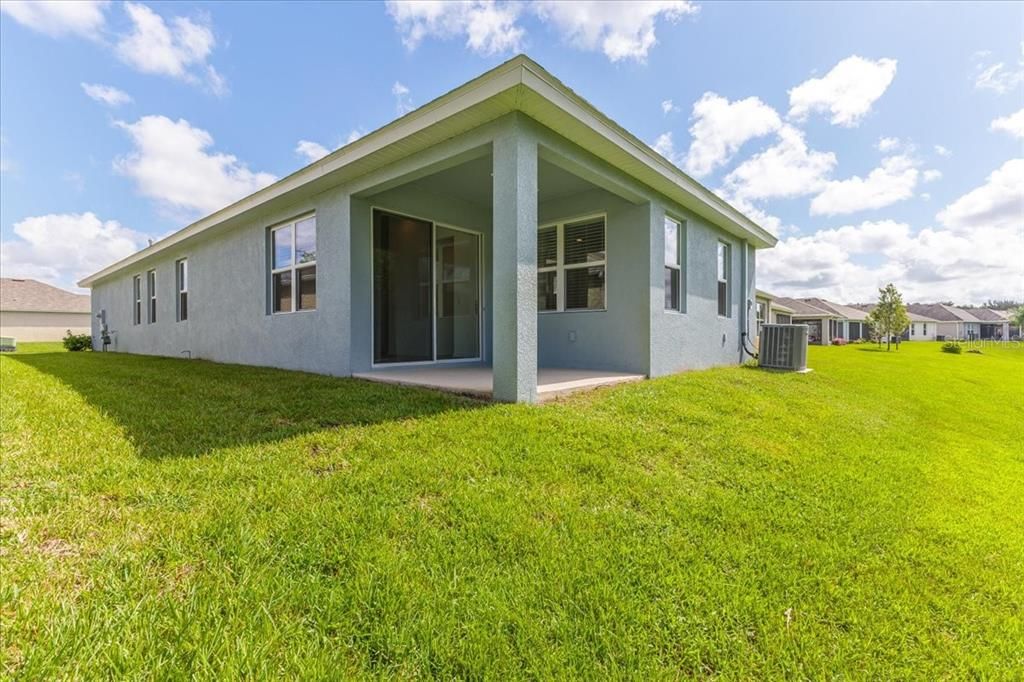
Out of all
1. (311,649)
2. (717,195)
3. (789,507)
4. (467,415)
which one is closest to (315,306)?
(467,415)

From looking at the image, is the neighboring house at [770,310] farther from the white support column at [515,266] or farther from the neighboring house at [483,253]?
the white support column at [515,266]

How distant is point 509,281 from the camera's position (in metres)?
4.49

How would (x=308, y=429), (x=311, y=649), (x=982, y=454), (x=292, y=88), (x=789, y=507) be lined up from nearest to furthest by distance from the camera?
(x=311, y=649) → (x=789, y=507) → (x=308, y=429) → (x=982, y=454) → (x=292, y=88)

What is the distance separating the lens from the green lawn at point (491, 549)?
59.4 inches

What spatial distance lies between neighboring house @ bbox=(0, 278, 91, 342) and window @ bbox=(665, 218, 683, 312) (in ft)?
132

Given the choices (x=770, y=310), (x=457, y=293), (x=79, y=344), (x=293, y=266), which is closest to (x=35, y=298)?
(x=79, y=344)

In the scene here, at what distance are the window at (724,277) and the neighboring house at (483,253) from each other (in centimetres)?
5

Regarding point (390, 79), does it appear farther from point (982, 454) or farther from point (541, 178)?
point (982, 454)

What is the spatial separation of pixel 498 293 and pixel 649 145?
10.5 ft

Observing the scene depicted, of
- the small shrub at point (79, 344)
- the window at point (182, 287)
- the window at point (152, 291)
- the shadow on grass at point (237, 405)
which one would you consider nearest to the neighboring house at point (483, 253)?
the shadow on grass at point (237, 405)

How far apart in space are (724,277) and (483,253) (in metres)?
5.69

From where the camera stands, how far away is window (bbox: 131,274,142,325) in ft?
45.8

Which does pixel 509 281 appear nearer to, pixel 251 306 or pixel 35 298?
pixel 251 306

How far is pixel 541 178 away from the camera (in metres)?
6.57
